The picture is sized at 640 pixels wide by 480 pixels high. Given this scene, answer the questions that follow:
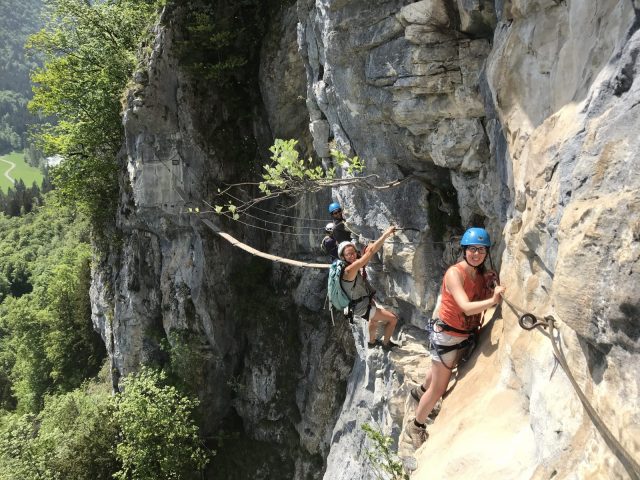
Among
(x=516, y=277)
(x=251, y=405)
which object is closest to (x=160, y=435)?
(x=251, y=405)

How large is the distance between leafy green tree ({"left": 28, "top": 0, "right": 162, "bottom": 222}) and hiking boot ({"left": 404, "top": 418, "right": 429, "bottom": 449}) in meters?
15.6

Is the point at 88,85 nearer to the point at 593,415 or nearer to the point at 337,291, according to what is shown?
the point at 337,291

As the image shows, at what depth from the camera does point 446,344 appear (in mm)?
5562

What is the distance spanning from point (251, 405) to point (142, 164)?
926cm

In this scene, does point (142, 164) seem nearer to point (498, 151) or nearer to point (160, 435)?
point (160, 435)

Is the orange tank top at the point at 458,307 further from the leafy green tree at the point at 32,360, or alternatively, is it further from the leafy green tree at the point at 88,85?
the leafy green tree at the point at 32,360

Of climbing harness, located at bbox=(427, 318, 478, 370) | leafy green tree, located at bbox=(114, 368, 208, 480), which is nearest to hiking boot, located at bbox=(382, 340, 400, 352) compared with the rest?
climbing harness, located at bbox=(427, 318, 478, 370)

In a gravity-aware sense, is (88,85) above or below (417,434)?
above

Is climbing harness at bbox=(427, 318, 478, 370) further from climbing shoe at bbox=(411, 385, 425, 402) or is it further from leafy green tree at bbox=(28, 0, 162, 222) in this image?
leafy green tree at bbox=(28, 0, 162, 222)

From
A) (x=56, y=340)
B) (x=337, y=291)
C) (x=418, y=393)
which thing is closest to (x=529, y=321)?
(x=418, y=393)

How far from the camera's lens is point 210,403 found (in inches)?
642

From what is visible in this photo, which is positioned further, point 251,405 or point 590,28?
point 251,405

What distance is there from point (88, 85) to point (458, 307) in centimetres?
1718

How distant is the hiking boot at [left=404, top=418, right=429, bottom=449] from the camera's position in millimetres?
6105
